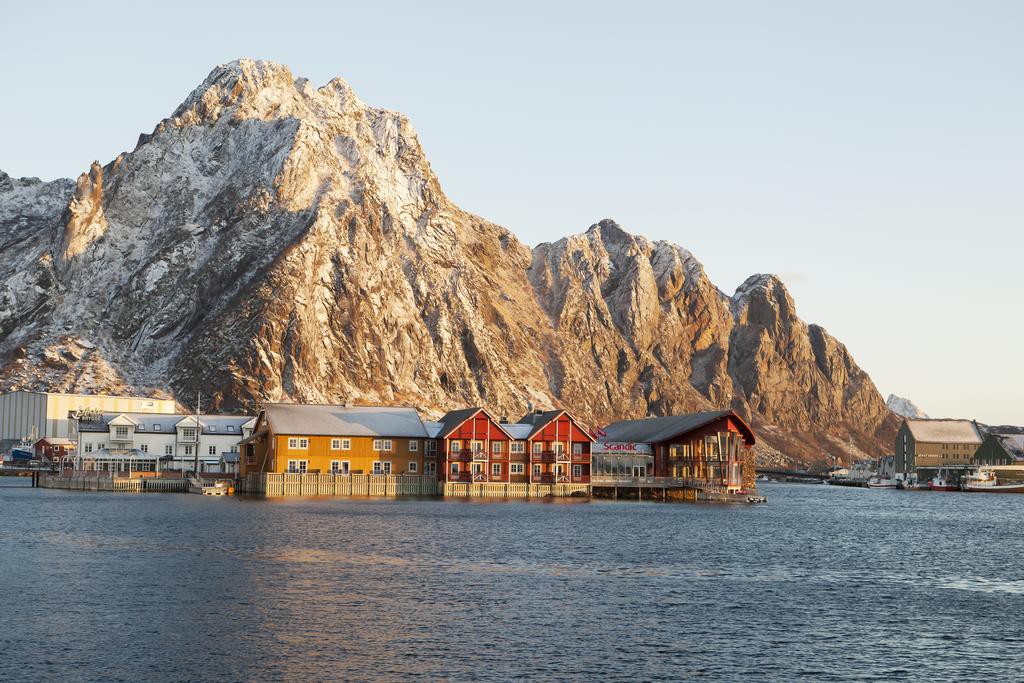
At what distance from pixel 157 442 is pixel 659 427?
7365cm

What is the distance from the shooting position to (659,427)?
16025cm

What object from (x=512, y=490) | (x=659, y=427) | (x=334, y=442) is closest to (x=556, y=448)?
(x=512, y=490)

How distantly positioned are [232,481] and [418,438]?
24.4m

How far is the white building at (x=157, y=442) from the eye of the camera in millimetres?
164125

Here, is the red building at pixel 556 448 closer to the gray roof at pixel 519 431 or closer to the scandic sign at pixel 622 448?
the gray roof at pixel 519 431

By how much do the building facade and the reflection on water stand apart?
45693mm

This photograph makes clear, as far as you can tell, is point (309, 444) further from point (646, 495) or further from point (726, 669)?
point (726, 669)

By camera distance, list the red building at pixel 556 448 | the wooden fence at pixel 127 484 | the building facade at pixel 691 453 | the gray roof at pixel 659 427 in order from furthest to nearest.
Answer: the building facade at pixel 691 453 → the gray roof at pixel 659 427 → the wooden fence at pixel 127 484 → the red building at pixel 556 448

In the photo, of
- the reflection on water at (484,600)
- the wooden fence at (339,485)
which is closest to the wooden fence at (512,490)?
the wooden fence at (339,485)

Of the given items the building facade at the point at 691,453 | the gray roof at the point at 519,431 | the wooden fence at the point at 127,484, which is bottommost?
the wooden fence at the point at 127,484

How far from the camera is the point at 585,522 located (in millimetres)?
104375

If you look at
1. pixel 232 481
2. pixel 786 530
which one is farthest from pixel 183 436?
pixel 786 530

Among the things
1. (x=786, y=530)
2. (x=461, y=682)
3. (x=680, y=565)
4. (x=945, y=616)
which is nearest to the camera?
(x=461, y=682)

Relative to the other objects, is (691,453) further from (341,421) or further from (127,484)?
(127,484)
